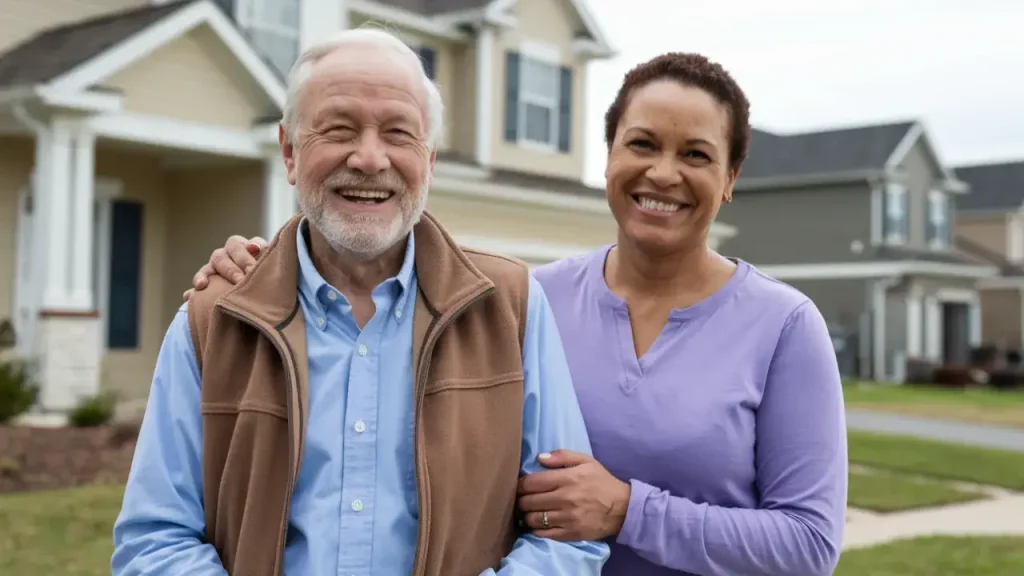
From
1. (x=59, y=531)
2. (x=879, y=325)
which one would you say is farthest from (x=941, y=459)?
(x=879, y=325)

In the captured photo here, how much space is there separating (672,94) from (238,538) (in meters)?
1.48

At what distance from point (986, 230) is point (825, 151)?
10.5 meters

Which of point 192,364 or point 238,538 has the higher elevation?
point 192,364

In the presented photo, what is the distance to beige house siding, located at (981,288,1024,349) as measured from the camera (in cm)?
4022

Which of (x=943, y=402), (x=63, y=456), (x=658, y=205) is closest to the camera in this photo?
(x=658, y=205)

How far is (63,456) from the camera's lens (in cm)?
949

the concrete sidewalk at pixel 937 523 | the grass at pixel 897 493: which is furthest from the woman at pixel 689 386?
the grass at pixel 897 493

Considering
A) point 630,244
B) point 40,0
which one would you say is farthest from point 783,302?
point 40,0

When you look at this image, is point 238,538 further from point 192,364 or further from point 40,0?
point 40,0

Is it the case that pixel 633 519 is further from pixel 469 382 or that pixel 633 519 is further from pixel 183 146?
pixel 183 146

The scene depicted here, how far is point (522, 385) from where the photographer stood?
2.50 metres

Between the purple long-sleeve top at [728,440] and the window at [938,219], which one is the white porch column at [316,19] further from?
the window at [938,219]

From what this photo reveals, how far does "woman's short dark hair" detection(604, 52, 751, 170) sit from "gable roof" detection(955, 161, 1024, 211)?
137 ft

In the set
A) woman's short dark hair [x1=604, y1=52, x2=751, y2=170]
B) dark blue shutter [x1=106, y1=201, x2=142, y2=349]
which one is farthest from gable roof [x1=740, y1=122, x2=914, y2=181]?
woman's short dark hair [x1=604, y1=52, x2=751, y2=170]
